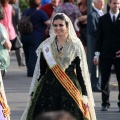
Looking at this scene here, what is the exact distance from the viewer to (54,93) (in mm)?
7633

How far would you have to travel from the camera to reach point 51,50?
7711 millimetres

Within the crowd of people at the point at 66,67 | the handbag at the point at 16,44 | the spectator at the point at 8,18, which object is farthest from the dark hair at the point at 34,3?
the crowd of people at the point at 66,67

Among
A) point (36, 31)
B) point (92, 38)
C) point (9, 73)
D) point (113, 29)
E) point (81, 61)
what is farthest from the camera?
point (9, 73)

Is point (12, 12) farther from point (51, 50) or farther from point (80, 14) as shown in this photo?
point (51, 50)

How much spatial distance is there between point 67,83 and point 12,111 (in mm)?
2962

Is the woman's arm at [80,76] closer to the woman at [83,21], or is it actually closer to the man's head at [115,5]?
the man's head at [115,5]

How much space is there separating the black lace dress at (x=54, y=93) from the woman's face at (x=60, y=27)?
1.07 ft

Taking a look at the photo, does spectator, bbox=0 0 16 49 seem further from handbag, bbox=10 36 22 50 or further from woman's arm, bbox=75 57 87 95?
woman's arm, bbox=75 57 87 95

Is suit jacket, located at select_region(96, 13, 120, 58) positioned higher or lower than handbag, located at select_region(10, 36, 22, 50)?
higher

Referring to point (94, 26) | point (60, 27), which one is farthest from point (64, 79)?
point (94, 26)

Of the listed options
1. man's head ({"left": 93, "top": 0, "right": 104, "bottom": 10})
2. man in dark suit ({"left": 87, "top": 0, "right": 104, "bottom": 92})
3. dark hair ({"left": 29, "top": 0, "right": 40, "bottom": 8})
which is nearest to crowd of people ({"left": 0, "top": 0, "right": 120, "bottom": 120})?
man in dark suit ({"left": 87, "top": 0, "right": 104, "bottom": 92})

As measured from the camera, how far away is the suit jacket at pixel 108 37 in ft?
33.6

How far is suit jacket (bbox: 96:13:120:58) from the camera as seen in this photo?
10250mm

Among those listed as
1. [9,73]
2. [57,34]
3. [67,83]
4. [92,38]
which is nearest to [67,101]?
[67,83]
